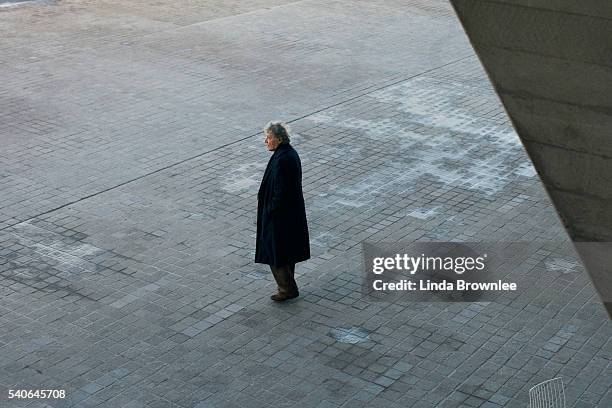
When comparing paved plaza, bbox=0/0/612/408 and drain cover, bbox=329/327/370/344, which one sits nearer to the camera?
paved plaza, bbox=0/0/612/408

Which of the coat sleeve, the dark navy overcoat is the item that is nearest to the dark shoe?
the dark navy overcoat

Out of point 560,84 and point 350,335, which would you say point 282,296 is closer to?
point 350,335

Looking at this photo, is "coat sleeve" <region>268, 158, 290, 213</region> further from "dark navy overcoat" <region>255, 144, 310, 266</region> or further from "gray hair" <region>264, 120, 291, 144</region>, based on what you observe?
"gray hair" <region>264, 120, 291, 144</region>

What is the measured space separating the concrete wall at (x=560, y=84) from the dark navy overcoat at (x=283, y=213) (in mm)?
3838

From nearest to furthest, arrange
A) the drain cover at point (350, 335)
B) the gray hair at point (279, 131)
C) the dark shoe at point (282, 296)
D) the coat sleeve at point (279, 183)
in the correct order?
the drain cover at point (350, 335)
the coat sleeve at point (279, 183)
the gray hair at point (279, 131)
the dark shoe at point (282, 296)

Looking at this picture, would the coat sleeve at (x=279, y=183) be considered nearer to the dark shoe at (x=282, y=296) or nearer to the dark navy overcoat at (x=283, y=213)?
the dark navy overcoat at (x=283, y=213)

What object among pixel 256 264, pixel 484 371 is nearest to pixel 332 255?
pixel 256 264

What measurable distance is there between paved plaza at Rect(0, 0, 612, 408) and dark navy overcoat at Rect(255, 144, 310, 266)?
0.52 meters

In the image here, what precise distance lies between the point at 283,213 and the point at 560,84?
14.5ft

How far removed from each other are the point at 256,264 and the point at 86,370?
7.73 ft

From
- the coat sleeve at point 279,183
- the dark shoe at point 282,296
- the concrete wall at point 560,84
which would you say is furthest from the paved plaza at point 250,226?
the concrete wall at point 560,84

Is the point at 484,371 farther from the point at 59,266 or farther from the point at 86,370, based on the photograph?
the point at 59,266

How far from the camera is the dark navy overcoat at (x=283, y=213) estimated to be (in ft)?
29.3

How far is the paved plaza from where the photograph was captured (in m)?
8.11
